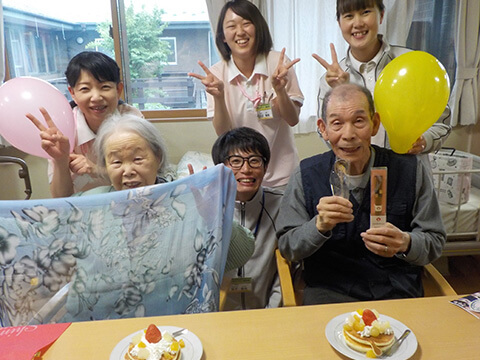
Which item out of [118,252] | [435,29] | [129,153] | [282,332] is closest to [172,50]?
[435,29]

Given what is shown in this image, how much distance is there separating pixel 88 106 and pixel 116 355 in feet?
4.18

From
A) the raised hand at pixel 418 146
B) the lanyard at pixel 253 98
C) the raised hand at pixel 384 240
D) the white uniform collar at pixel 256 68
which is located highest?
the white uniform collar at pixel 256 68

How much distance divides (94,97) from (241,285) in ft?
3.55

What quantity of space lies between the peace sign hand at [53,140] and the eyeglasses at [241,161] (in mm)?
671

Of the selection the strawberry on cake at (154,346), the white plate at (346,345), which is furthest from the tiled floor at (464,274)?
the strawberry on cake at (154,346)

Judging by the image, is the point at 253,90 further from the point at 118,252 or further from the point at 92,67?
the point at 118,252

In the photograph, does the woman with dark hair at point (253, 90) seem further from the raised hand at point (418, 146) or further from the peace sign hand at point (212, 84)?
the raised hand at point (418, 146)

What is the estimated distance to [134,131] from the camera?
58.6 inches

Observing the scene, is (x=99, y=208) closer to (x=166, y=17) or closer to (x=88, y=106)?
(x=88, y=106)

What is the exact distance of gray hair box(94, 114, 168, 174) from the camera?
150cm

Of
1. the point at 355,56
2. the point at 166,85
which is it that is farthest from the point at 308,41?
the point at 355,56

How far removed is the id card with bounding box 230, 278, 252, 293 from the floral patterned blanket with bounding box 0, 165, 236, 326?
290 mm

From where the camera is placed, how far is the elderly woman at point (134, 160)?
1434mm

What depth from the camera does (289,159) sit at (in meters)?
2.13
